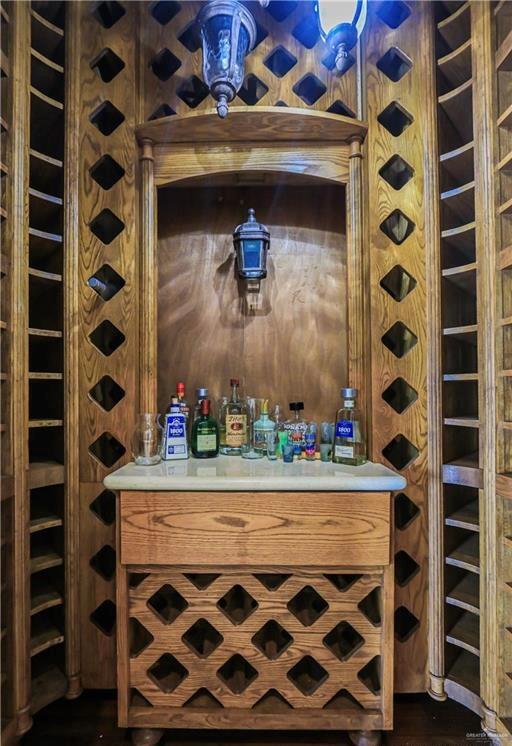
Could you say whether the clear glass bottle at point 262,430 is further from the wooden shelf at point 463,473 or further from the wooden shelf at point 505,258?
the wooden shelf at point 505,258

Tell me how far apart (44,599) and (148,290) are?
117 centimetres

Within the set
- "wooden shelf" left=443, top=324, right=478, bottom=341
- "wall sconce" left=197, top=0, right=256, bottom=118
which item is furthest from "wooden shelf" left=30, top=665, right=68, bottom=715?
"wall sconce" left=197, top=0, right=256, bottom=118

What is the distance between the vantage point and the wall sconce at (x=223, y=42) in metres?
1.12

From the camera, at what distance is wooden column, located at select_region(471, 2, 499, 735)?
3.84 feet

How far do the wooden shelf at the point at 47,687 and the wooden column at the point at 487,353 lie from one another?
4.66 feet

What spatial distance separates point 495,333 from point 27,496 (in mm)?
1621

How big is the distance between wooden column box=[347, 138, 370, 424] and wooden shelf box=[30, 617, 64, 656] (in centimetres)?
137

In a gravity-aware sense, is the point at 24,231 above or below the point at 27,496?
above

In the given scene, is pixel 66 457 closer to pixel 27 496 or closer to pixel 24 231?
pixel 27 496

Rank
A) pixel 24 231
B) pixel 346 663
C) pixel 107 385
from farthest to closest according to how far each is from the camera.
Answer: pixel 107 385 < pixel 24 231 < pixel 346 663

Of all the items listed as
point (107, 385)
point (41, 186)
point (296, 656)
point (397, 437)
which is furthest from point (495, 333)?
point (41, 186)

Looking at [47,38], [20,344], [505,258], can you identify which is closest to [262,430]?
[20,344]

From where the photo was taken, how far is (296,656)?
3.65ft

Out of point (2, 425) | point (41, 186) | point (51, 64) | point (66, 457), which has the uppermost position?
point (51, 64)
